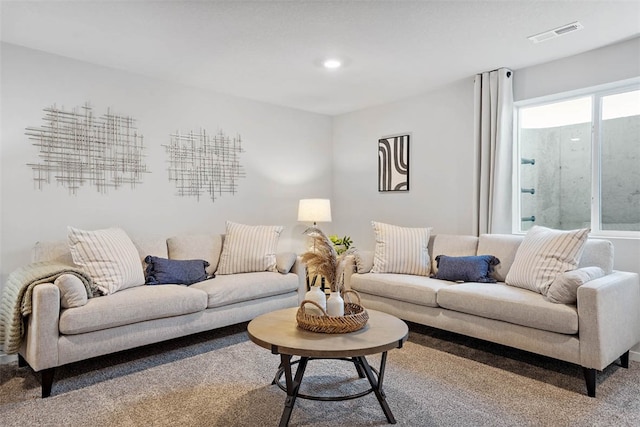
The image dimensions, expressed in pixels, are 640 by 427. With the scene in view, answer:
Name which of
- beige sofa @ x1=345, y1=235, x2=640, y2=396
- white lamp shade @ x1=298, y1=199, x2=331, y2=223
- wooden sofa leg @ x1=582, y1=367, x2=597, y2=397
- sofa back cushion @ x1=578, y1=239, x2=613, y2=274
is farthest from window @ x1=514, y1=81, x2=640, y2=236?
white lamp shade @ x1=298, y1=199, x2=331, y2=223

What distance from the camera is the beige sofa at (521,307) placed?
2.42 m

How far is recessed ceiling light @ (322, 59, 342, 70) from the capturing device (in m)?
3.46

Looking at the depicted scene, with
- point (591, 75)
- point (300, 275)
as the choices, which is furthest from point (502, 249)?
point (300, 275)

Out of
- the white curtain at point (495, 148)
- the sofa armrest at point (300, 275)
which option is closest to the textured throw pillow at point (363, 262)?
the sofa armrest at point (300, 275)

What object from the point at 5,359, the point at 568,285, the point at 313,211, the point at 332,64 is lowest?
the point at 5,359

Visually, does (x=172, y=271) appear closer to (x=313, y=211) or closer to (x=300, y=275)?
(x=300, y=275)

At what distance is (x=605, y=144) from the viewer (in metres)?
3.38

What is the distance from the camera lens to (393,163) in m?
4.81

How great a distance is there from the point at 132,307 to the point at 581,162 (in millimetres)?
3773

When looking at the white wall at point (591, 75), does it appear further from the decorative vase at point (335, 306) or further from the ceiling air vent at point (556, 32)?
the decorative vase at point (335, 306)

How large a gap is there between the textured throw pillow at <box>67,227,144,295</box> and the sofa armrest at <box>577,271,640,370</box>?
3.07 metres

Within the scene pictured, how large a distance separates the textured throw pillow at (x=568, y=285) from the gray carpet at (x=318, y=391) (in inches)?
20.9

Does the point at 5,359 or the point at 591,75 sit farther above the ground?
the point at 591,75

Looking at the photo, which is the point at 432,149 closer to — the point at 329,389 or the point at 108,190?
the point at 329,389
